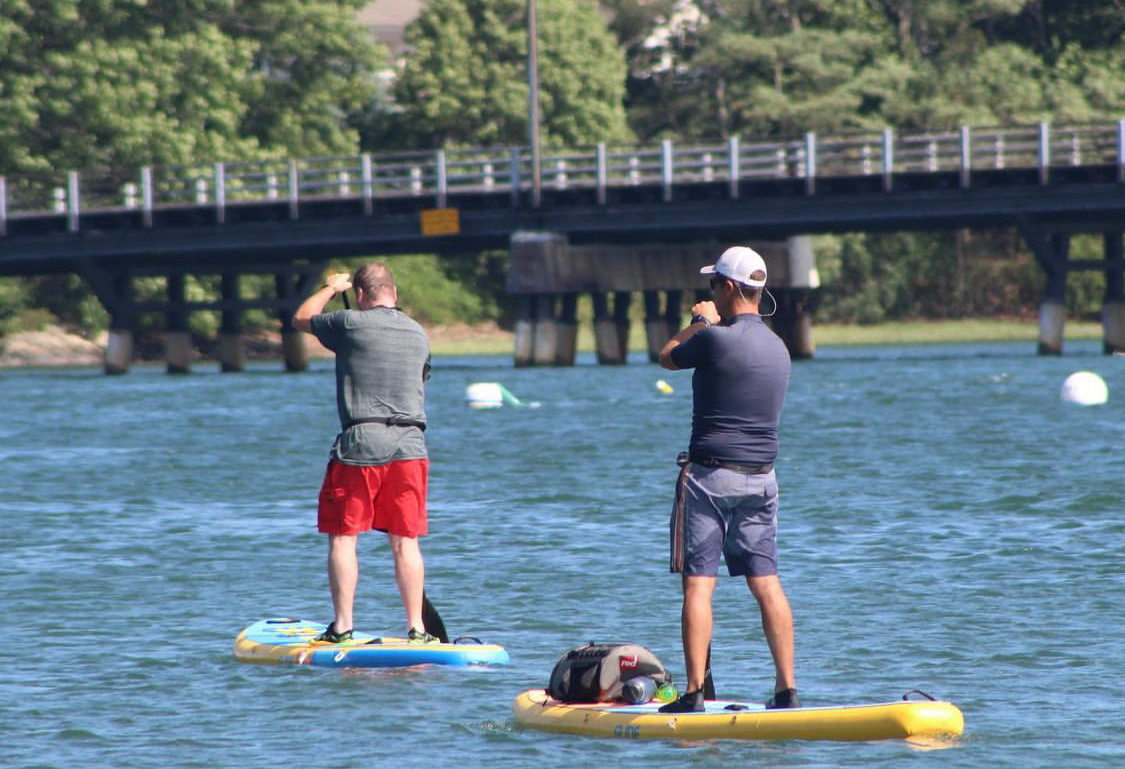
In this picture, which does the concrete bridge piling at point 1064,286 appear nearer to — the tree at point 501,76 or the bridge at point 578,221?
the bridge at point 578,221

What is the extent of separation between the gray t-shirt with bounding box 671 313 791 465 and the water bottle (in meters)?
1.31

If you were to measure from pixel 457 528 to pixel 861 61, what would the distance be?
224 feet

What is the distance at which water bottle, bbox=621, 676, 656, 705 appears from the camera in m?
10.7

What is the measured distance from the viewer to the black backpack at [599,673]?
10.8m

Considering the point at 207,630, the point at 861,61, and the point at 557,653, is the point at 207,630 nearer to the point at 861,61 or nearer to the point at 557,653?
the point at 557,653

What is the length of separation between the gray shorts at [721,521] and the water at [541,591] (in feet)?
2.81

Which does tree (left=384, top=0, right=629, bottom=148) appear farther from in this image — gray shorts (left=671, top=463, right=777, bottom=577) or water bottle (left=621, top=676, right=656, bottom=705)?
gray shorts (left=671, top=463, right=777, bottom=577)

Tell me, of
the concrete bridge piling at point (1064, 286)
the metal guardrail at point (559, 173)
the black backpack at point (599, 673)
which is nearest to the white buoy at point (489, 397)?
the metal guardrail at point (559, 173)

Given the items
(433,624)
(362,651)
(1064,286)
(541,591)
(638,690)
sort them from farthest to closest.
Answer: (1064,286) → (541,591) → (433,624) → (362,651) → (638,690)

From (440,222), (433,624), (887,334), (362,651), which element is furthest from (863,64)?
(362,651)

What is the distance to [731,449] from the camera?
32.6 feet

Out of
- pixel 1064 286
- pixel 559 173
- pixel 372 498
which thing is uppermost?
pixel 559 173

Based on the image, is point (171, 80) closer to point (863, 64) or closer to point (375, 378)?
point (863, 64)

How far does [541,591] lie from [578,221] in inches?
1604
